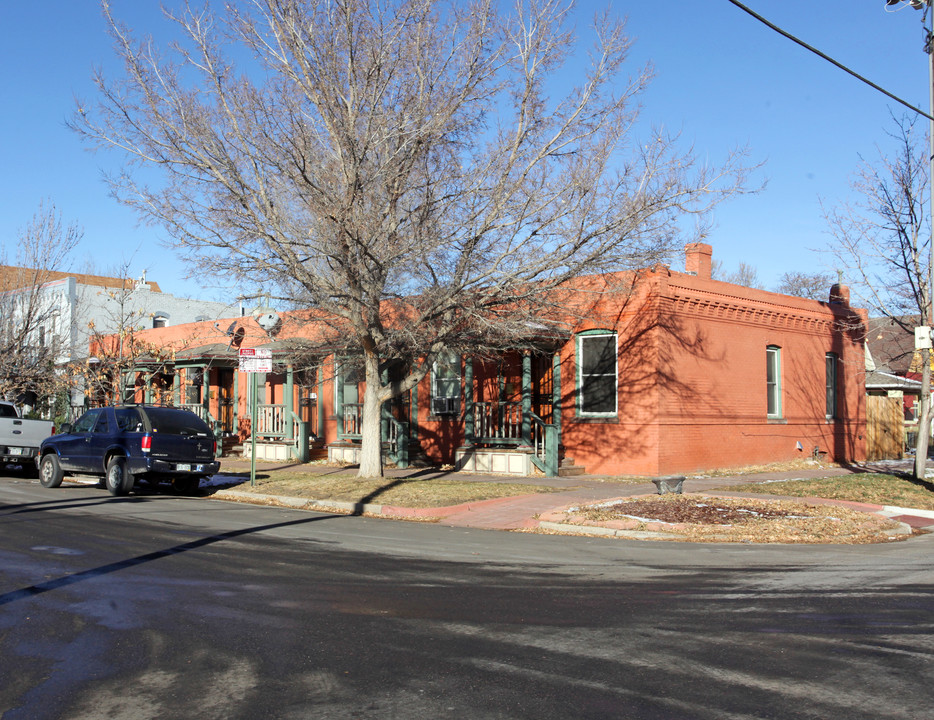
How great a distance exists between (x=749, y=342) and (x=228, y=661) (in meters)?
18.9

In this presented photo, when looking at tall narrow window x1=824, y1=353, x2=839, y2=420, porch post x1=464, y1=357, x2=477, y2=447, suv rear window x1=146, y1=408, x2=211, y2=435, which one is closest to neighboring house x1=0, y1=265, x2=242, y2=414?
porch post x1=464, y1=357, x2=477, y2=447

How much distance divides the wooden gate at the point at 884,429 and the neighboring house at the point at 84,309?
2173cm

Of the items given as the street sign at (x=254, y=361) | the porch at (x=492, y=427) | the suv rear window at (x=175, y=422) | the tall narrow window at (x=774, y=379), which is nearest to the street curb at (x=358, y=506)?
the suv rear window at (x=175, y=422)

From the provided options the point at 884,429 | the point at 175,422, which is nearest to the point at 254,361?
the point at 175,422

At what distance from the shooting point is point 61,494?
17453 millimetres

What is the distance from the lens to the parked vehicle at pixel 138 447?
17.0 meters

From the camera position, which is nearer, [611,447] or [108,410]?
[108,410]

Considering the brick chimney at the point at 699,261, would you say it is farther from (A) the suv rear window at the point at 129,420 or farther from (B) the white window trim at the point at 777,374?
(A) the suv rear window at the point at 129,420

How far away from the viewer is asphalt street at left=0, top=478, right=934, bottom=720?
507cm

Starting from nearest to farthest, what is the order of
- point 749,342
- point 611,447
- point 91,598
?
point 91,598 → point 611,447 → point 749,342

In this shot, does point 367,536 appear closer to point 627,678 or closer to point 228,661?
point 228,661

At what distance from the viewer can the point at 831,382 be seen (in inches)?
1017

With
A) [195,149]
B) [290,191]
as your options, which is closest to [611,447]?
[290,191]

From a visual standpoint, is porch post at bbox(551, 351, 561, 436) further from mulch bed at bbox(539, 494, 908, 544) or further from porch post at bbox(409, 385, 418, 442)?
mulch bed at bbox(539, 494, 908, 544)
